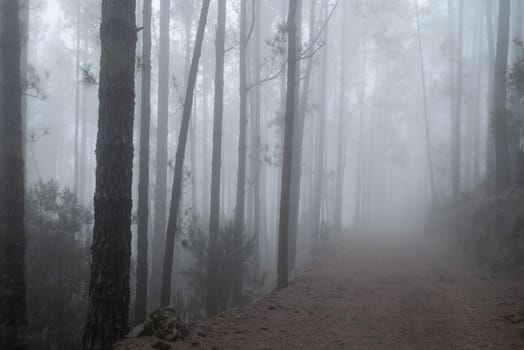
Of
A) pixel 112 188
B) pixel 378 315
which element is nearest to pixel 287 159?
pixel 378 315

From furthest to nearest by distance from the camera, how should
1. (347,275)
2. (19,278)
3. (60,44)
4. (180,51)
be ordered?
1. (60,44)
2. (180,51)
3. (347,275)
4. (19,278)

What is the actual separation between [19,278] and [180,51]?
23510 millimetres

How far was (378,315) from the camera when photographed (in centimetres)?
681

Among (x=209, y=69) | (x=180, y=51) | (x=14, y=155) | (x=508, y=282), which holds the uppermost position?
(x=180, y=51)

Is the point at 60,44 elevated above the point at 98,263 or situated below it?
above

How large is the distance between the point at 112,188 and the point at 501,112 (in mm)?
12559

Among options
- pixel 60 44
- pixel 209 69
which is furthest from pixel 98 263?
pixel 60 44

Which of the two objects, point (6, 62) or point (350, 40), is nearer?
point (6, 62)

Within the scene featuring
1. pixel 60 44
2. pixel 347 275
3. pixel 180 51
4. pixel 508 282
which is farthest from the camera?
pixel 60 44

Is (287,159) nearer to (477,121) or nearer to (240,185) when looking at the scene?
(240,185)

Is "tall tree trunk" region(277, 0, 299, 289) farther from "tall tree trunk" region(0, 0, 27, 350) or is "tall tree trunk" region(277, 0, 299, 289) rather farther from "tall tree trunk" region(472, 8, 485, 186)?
"tall tree trunk" region(472, 8, 485, 186)

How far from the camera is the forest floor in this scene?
5422 millimetres

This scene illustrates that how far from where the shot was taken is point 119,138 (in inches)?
195

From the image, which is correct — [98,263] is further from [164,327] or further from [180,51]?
[180,51]
